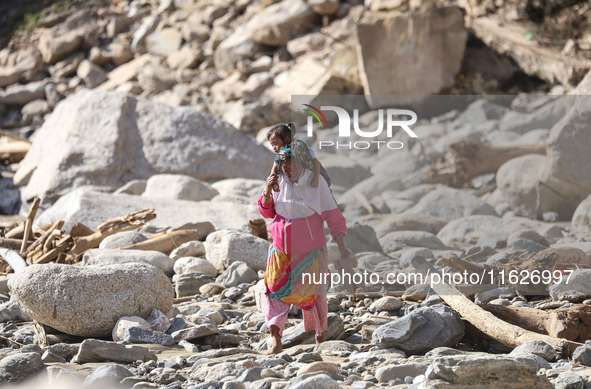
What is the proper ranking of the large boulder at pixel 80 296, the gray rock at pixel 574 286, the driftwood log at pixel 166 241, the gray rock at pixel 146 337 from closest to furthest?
1. the gray rock at pixel 146 337
2. the large boulder at pixel 80 296
3. the gray rock at pixel 574 286
4. the driftwood log at pixel 166 241

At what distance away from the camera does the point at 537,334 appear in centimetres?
343

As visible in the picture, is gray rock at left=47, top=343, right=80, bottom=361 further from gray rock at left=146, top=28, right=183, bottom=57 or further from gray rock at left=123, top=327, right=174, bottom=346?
gray rock at left=146, top=28, right=183, bottom=57

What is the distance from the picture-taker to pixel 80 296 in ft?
12.9

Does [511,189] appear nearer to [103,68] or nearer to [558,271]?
[558,271]

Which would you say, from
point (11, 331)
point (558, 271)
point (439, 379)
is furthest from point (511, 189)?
point (11, 331)

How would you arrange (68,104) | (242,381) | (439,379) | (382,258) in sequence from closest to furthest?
1. (439,379)
2. (242,381)
3. (382,258)
4. (68,104)

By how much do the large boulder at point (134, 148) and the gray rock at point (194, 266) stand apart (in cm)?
310

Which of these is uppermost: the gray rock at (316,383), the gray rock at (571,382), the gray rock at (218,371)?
the gray rock at (316,383)

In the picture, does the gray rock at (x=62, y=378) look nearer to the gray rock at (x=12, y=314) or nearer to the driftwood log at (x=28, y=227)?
the gray rock at (x=12, y=314)

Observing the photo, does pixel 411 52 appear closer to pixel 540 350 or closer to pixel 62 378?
pixel 540 350

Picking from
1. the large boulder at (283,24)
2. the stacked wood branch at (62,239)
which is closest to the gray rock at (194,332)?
the stacked wood branch at (62,239)

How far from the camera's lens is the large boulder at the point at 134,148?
8.54 m

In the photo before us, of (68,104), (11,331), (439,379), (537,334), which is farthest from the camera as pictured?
(68,104)

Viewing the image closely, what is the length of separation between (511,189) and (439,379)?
3.35m
